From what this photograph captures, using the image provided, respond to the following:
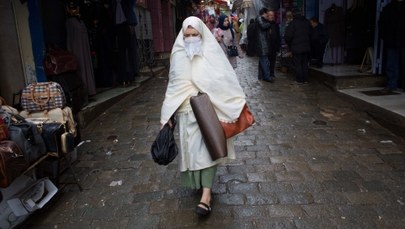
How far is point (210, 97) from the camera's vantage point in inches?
135

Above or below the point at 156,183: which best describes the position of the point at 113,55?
above

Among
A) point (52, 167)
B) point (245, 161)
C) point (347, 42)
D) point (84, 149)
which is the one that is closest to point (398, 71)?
point (347, 42)

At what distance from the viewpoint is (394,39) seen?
24.5 ft

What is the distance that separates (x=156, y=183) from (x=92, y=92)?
4183 millimetres

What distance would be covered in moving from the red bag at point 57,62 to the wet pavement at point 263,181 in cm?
117

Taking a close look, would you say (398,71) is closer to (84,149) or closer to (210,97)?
(210,97)

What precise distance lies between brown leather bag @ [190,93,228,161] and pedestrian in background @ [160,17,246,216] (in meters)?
0.13

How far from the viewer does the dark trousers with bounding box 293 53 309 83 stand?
10.5 metres

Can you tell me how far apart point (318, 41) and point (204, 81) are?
9073 millimetres

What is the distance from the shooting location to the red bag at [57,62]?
6.07 m

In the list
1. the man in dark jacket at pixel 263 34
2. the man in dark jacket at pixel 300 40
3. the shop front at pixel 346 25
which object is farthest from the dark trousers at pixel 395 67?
the man in dark jacket at pixel 263 34

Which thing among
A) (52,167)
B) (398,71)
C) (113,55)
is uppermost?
(113,55)

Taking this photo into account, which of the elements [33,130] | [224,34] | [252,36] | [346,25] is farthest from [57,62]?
[346,25]

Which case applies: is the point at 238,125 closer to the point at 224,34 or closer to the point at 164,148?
the point at 164,148
